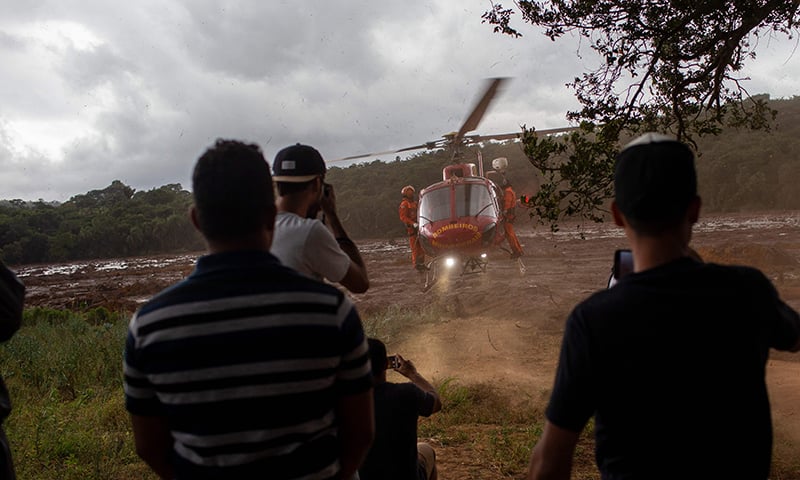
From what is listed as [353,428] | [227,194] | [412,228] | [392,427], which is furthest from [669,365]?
[412,228]

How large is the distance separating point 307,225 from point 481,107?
719 centimetres

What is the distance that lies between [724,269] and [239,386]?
137cm

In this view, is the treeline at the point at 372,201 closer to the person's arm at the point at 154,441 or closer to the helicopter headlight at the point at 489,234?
the helicopter headlight at the point at 489,234

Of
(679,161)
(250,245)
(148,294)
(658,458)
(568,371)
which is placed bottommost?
(148,294)

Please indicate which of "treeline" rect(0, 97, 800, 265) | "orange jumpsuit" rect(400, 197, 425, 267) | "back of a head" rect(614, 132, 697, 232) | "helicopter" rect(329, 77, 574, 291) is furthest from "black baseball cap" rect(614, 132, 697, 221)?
"treeline" rect(0, 97, 800, 265)

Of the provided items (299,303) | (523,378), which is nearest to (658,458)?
(299,303)

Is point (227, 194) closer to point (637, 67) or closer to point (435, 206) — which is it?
point (637, 67)

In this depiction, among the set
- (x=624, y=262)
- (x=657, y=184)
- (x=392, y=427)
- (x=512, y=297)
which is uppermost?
(x=657, y=184)

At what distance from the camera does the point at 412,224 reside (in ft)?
44.4

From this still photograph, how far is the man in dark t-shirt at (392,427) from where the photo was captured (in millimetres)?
3016

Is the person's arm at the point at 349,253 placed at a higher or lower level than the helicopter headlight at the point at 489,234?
higher

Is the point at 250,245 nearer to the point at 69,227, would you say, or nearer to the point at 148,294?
the point at 148,294

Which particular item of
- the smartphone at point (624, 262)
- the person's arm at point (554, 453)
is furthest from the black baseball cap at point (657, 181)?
the person's arm at point (554, 453)

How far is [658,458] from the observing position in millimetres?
1538
